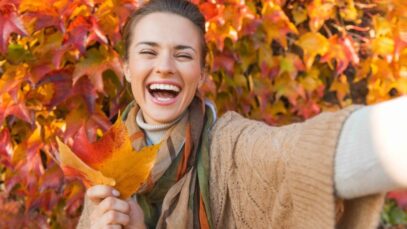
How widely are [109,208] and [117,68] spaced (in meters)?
0.53

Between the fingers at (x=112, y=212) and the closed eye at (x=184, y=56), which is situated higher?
the closed eye at (x=184, y=56)

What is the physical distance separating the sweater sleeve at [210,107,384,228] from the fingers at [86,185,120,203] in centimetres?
23

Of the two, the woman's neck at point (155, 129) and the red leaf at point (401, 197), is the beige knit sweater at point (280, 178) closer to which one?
the woman's neck at point (155, 129)

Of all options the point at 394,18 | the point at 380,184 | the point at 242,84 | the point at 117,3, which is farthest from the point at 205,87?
the point at 380,184

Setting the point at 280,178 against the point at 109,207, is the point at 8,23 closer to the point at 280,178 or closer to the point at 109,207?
the point at 109,207

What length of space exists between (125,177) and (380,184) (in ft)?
1.44

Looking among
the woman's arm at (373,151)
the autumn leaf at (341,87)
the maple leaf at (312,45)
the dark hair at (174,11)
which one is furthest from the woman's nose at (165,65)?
the autumn leaf at (341,87)

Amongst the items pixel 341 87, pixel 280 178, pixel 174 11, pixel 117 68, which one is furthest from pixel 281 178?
pixel 341 87

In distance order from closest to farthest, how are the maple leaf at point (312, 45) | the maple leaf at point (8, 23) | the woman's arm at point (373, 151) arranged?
the woman's arm at point (373, 151)
the maple leaf at point (8, 23)
the maple leaf at point (312, 45)

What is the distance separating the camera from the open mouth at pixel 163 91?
1095 millimetres

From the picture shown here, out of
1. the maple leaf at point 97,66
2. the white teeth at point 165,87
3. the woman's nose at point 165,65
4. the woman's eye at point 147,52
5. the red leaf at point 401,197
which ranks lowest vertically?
the red leaf at point 401,197

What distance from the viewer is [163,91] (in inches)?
43.9

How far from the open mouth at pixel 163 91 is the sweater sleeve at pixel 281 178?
0.12 m

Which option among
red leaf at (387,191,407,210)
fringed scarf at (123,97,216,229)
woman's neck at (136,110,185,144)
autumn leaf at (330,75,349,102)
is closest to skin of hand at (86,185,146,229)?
fringed scarf at (123,97,216,229)
